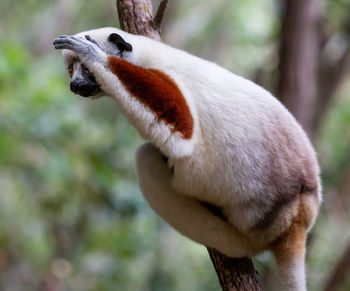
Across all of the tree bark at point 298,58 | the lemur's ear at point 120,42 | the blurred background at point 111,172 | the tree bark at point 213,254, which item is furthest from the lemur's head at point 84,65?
the tree bark at point 298,58

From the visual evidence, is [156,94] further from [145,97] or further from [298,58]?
[298,58]

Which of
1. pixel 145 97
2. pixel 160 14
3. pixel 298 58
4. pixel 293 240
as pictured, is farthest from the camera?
pixel 298 58

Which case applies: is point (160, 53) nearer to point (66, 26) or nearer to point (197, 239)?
point (197, 239)

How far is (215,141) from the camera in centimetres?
338

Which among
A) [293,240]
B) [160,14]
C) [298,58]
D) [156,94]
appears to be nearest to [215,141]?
[156,94]

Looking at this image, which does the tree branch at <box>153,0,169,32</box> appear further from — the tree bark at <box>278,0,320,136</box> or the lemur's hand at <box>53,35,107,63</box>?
the tree bark at <box>278,0,320,136</box>

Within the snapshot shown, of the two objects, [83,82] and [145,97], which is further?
[83,82]

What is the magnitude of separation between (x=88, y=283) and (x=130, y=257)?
7.40 feet

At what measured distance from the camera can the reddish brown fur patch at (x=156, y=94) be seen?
315 centimetres

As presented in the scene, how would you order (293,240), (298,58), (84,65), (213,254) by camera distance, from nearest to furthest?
(84,65) < (293,240) < (213,254) < (298,58)

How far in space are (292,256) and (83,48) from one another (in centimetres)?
181

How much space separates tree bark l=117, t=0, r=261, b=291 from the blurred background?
2.50 ft

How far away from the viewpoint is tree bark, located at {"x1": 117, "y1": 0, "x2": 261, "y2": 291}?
353 centimetres

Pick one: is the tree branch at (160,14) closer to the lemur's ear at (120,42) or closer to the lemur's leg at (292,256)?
the lemur's ear at (120,42)
